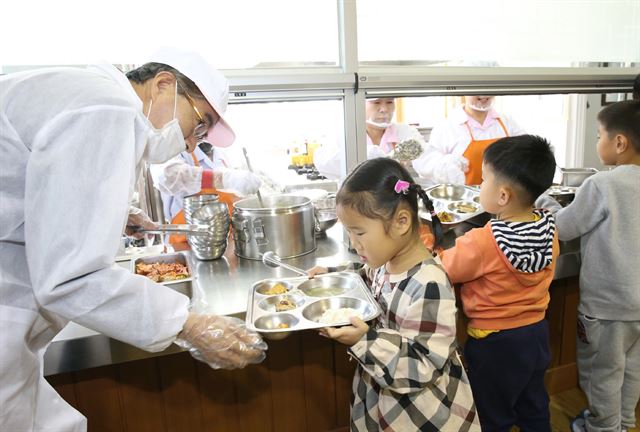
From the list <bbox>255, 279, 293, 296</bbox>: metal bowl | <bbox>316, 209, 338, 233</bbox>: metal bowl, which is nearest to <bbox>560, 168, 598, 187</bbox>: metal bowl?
<bbox>316, 209, 338, 233</bbox>: metal bowl

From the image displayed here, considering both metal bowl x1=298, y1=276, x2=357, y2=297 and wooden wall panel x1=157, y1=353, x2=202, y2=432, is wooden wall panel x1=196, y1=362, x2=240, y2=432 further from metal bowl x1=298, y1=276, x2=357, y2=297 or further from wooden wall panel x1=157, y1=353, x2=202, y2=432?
metal bowl x1=298, y1=276, x2=357, y2=297

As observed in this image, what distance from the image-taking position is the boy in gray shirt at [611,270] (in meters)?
1.26

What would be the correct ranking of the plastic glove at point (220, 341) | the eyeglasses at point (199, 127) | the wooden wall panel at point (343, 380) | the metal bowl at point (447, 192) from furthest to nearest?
the metal bowl at point (447, 192)
the wooden wall panel at point (343, 380)
the eyeglasses at point (199, 127)
the plastic glove at point (220, 341)

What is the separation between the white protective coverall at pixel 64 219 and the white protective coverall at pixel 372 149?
157 cm

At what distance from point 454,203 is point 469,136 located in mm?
899

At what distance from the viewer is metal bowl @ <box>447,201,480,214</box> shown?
1526 millimetres

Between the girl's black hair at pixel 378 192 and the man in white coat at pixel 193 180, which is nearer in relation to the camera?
the girl's black hair at pixel 378 192

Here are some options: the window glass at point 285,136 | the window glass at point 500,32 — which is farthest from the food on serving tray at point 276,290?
Result: the window glass at point 285,136

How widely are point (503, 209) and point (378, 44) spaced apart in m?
0.74

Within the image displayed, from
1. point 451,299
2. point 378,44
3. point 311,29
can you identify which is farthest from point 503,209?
point 311,29

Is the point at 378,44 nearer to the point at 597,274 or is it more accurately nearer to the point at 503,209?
the point at 503,209

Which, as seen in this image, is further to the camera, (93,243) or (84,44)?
(84,44)

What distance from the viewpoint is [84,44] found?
3.93 ft

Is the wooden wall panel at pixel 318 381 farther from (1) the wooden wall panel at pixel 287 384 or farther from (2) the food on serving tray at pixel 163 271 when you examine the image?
(2) the food on serving tray at pixel 163 271
